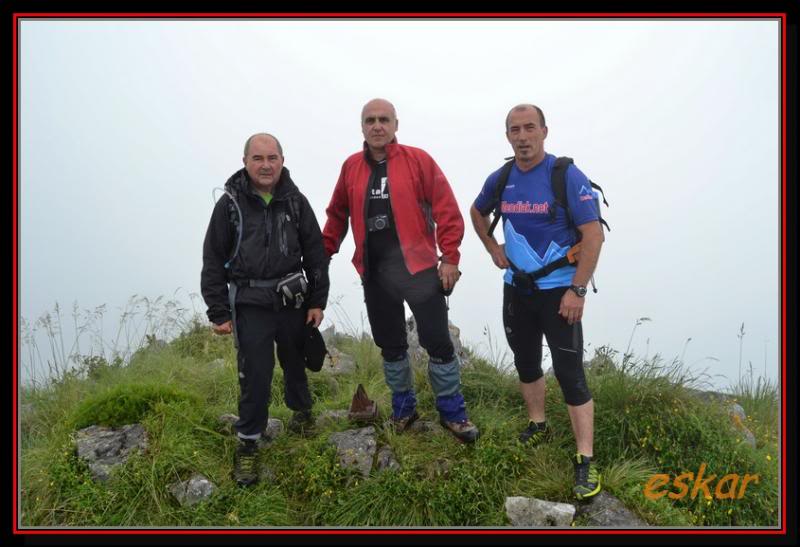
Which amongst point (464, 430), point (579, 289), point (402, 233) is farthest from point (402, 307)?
point (579, 289)

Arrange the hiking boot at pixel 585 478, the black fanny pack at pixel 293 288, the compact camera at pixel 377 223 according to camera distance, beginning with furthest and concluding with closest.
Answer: the compact camera at pixel 377 223
the black fanny pack at pixel 293 288
the hiking boot at pixel 585 478

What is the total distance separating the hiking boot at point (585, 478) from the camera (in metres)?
4.30

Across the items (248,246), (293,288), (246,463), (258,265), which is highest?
(248,246)

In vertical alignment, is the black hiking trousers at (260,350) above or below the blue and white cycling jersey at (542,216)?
below

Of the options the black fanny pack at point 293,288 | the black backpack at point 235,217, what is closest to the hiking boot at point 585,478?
the black fanny pack at point 293,288

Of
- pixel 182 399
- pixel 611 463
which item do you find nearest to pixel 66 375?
pixel 182 399

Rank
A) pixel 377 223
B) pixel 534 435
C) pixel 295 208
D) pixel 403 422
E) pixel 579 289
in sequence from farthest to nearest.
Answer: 1. pixel 403 422
2. pixel 534 435
3. pixel 377 223
4. pixel 295 208
5. pixel 579 289

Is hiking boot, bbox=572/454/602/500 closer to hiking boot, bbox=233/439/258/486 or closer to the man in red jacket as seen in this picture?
the man in red jacket

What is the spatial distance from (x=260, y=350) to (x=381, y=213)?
5.41 feet

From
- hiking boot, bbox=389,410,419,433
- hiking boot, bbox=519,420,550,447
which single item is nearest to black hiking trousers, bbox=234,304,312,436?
hiking boot, bbox=389,410,419,433

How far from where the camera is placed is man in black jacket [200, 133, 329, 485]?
4.38 meters

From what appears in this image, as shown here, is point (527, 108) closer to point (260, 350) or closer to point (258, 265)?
point (258, 265)

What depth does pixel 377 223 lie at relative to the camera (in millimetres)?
4648

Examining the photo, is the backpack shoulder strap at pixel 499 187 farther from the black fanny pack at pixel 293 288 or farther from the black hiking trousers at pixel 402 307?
the black fanny pack at pixel 293 288
